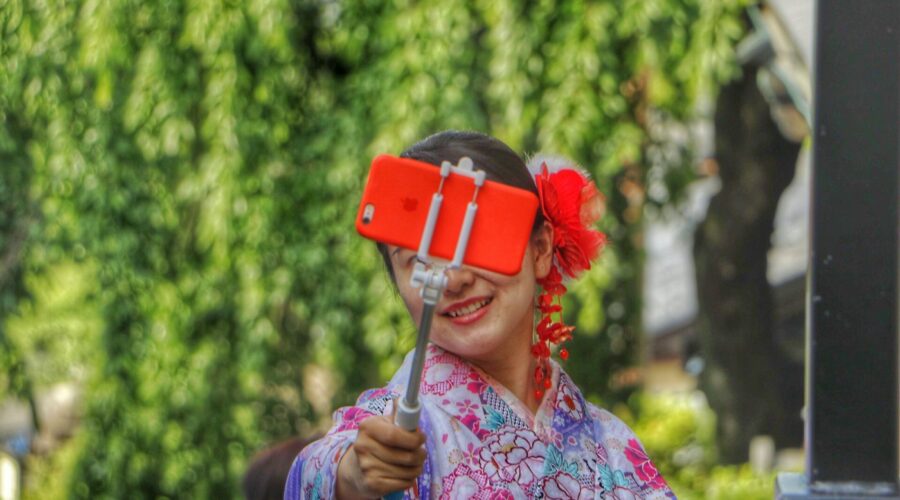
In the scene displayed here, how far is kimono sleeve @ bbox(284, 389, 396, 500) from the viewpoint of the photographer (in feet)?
5.27

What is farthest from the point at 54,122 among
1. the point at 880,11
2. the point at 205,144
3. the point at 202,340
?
the point at 880,11

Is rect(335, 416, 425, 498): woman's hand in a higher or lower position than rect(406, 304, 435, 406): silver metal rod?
lower

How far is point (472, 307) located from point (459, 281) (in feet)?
0.16

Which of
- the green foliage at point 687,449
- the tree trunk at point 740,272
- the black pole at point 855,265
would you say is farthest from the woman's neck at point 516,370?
the tree trunk at point 740,272

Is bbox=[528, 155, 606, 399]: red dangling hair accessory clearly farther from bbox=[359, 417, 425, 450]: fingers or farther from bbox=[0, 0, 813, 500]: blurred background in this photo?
bbox=[0, 0, 813, 500]: blurred background

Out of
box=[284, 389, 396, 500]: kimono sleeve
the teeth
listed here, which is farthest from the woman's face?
box=[284, 389, 396, 500]: kimono sleeve

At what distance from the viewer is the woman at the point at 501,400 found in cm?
166

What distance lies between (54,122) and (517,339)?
4.12 m

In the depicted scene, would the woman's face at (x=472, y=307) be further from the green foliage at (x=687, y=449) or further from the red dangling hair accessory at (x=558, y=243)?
the green foliage at (x=687, y=449)

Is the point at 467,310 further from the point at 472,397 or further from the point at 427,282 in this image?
the point at 427,282

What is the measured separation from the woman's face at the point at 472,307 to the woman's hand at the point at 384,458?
0.23 meters

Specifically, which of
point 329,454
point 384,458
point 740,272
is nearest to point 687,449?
point 740,272

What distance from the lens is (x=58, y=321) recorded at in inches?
253

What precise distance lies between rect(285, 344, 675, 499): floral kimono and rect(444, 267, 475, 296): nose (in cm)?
10
